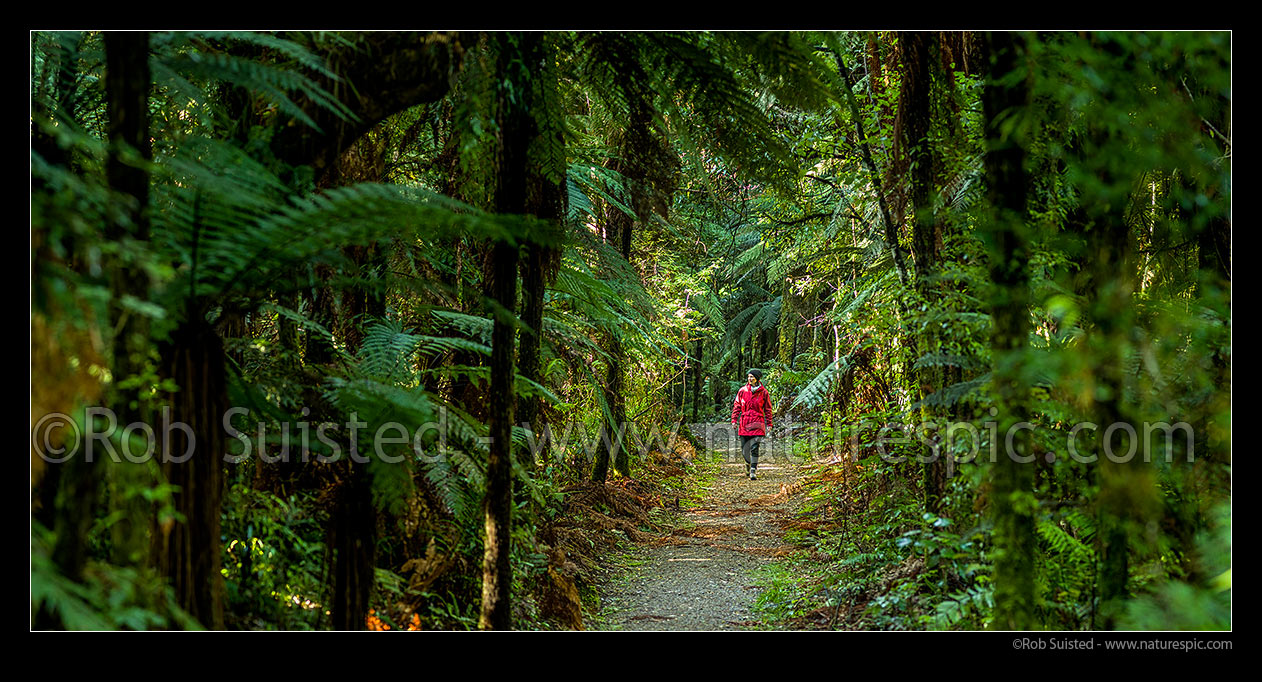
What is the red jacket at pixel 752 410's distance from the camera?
10734 millimetres

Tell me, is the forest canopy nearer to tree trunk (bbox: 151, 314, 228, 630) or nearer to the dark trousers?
tree trunk (bbox: 151, 314, 228, 630)

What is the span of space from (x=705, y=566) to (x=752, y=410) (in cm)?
451

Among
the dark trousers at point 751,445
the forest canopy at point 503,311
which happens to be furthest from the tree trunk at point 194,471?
the dark trousers at point 751,445

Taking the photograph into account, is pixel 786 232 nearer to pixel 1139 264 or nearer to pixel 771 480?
pixel 1139 264

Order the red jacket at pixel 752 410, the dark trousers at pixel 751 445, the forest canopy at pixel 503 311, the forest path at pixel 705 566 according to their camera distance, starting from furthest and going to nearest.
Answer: the dark trousers at pixel 751 445
the red jacket at pixel 752 410
the forest path at pixel 705 566
the forest canopy at pixel 503 311

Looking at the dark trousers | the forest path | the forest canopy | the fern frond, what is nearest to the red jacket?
the dark trousers

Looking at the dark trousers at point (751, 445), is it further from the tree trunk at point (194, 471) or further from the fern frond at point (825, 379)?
the tree trunk at point (194, 471)

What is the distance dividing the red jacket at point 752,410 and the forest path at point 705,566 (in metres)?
0.87

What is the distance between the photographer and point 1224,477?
8.84ft

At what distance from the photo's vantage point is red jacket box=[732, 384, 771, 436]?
35.2ft

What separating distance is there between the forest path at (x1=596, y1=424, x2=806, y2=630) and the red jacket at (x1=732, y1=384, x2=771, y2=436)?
87 cm

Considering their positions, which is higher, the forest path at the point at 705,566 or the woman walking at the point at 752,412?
the woman walking at the point at 752,412

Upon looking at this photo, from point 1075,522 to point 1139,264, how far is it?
7.54 feet
